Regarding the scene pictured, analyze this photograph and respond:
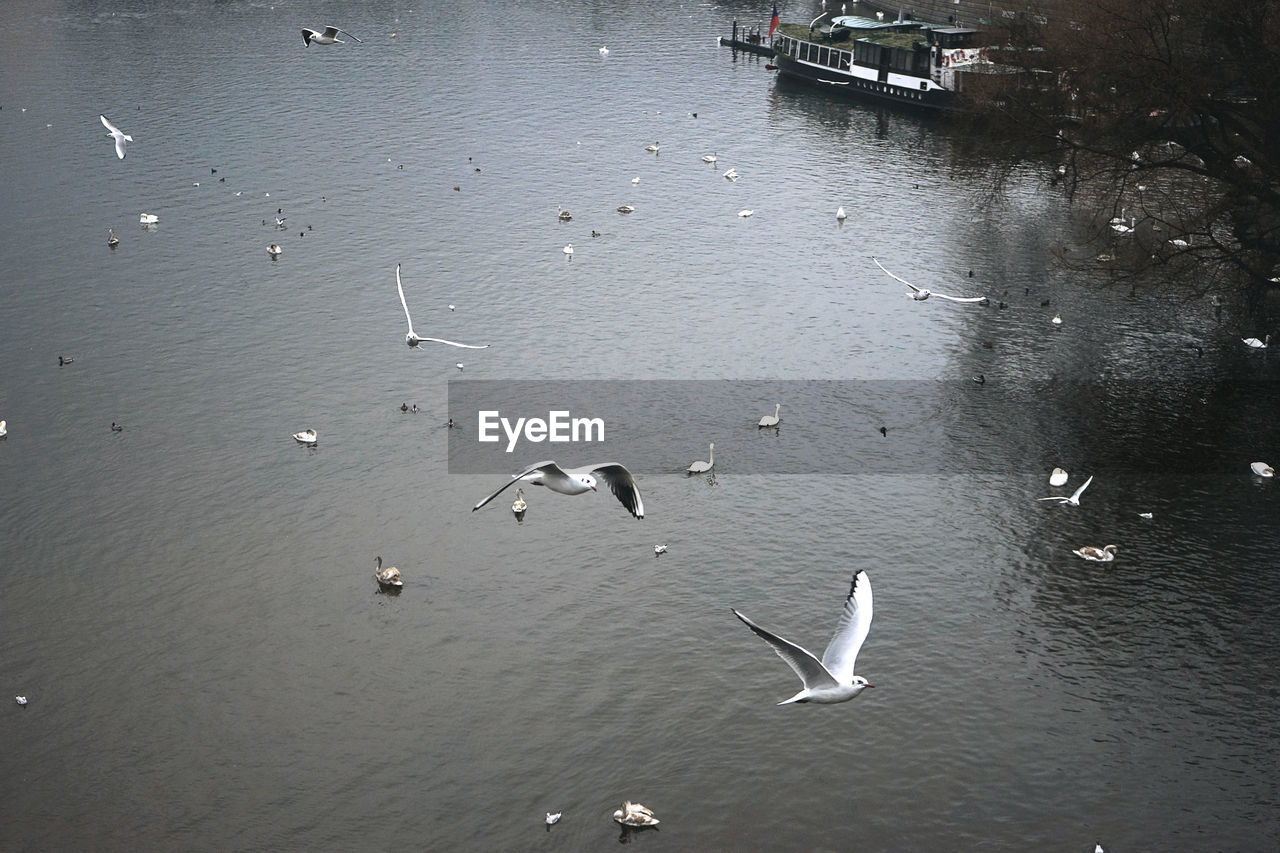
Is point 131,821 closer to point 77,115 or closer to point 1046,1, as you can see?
point 77,115

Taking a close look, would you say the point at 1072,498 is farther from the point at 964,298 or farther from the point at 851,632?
the point at 851,632

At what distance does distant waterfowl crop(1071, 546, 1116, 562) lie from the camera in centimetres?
4512

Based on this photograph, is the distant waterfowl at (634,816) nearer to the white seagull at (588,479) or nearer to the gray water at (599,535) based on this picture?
the gray water at (599,535)

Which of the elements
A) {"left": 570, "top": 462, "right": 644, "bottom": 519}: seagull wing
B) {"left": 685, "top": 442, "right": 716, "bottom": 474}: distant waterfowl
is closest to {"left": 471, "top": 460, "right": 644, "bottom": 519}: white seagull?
{"left": 570, "top": 462, "right": 644, "bottom": 519}: seagull wing

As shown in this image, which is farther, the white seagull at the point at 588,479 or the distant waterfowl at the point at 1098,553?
the distant waterfowl at the point at 1098,553

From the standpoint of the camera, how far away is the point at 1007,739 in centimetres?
3716

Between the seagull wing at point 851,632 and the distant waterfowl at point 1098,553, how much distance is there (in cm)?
1835

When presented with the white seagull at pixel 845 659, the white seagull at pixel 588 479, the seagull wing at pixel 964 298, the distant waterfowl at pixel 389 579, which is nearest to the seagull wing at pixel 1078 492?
the seagull wing at pixel 964 298

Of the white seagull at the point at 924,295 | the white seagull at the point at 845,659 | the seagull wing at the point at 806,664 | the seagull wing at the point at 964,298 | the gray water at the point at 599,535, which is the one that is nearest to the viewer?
the seagull wing at the point at 806,664

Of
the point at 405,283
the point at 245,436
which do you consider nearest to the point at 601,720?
the point at 245,436

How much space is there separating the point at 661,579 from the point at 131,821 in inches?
719

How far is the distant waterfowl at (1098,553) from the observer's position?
45.1 m

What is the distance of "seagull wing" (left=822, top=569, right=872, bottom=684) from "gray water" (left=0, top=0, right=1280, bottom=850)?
655 cm

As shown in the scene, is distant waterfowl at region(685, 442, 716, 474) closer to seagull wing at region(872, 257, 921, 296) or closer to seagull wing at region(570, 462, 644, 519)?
seagull wing at region(872, 257, 921, 296)
